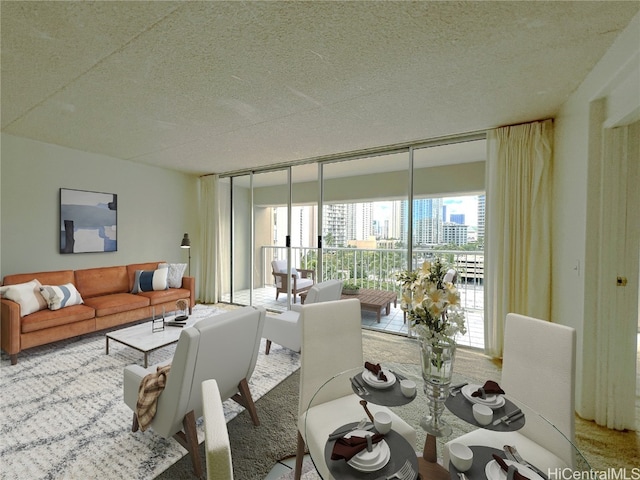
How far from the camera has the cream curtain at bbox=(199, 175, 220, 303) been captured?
5.43 m

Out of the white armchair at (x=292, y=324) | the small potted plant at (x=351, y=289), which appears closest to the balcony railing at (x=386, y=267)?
the small potted plant at (x=351, y=289)

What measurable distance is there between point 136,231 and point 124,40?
145 inches

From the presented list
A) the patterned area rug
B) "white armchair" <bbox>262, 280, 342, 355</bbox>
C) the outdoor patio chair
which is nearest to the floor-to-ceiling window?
the outdoor patio chair

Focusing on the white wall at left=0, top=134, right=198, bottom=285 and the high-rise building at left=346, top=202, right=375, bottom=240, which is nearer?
the white wall at left=0, top=134, right=198, bottom=285

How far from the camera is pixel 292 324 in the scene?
298 centimetres

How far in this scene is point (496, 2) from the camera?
4.67 ft

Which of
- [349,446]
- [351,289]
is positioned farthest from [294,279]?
[349,446]

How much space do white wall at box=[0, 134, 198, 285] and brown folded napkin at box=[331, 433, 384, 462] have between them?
4533mm

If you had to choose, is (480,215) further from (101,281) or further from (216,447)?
(101,281)

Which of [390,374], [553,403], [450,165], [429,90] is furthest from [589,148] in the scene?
[450,165]

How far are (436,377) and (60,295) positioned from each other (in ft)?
13.1

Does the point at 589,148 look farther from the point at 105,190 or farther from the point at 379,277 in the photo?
the point at 105,190

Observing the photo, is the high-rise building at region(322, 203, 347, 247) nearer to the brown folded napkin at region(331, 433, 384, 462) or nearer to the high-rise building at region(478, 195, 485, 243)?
the high-rise building at region(478, 195, 485, 243)

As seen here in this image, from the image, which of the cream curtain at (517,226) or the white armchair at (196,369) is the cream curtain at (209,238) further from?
the cream curtain at (517,226)
